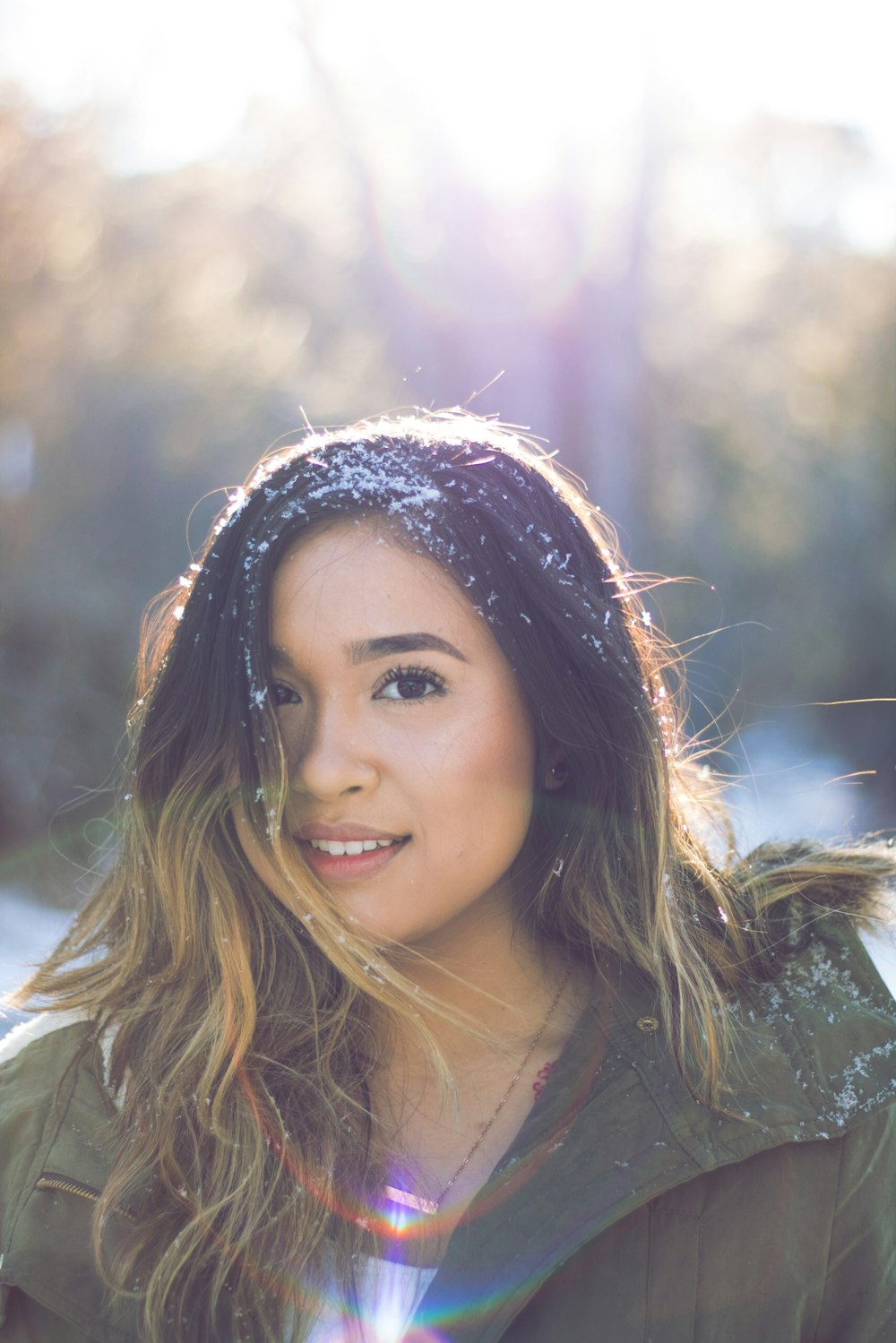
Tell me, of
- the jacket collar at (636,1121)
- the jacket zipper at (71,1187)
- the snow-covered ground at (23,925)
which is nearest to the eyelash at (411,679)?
the jacket collar at (636,1121)

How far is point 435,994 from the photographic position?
213 centimetres

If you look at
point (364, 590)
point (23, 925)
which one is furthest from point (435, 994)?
point (23, 925)

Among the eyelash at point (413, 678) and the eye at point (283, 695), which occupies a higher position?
the eyelash at point (413, 678)

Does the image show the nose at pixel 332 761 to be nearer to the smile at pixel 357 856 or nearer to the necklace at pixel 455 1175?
the smile at pixel 357 856

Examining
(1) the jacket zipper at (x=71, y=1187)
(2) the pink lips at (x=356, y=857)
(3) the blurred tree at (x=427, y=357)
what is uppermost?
(3) the blurred tree at (x=427, y=357)

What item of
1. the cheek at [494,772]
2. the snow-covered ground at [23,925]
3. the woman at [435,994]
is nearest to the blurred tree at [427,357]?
the snow-covered ground at [23,925]

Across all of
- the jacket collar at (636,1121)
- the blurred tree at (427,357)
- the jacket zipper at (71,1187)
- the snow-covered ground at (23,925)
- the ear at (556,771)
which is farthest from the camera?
the blurred tree at (427,357)

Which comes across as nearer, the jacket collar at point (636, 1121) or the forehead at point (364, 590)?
the jacket collar at point (636, 1121)

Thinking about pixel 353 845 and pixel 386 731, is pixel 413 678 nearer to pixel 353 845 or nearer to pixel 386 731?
pixel 386 731

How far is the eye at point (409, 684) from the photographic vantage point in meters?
1.96

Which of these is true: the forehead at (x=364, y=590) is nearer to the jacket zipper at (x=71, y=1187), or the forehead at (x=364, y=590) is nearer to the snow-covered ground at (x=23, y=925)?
the jacket zipper at (x=71, y=1187)

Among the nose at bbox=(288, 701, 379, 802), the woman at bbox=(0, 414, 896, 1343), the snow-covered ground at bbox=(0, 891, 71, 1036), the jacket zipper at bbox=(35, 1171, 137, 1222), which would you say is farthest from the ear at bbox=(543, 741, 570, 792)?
the snow-covered ground at bbox=(0, 891, 71, 1036)

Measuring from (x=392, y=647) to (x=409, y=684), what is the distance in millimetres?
81

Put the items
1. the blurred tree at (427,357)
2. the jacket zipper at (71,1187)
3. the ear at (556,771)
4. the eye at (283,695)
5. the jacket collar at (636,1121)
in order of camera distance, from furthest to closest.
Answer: the blurred tree at (427,357) < the ear at (556,771) < the eye at (283,695) < the jacket zipper at (71,1187) < the jacket collar at (636,1121)
